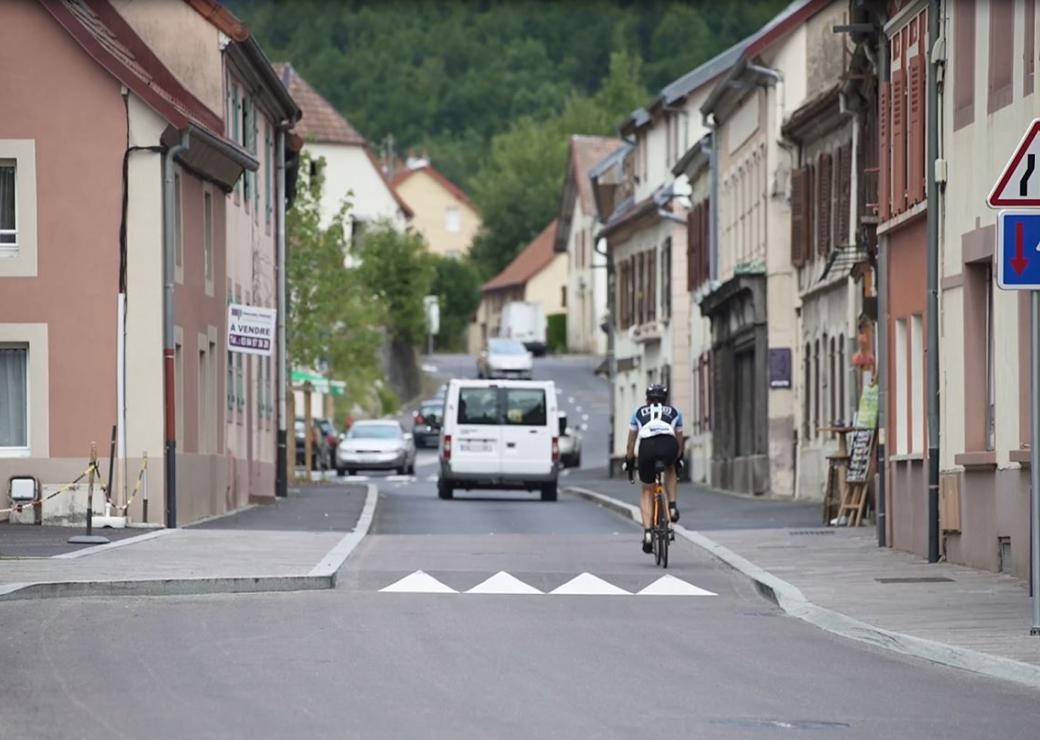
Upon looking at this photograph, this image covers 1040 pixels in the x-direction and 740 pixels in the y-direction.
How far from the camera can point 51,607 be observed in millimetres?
17703

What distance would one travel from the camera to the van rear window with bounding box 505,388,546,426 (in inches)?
1772

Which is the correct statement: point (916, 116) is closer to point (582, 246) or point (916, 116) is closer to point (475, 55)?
point (582, 246)

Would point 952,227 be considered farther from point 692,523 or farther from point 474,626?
point 692,523

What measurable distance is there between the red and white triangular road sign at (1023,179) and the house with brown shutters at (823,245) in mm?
22026

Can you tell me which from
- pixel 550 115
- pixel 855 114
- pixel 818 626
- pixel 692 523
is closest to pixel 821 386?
pixel 855 114

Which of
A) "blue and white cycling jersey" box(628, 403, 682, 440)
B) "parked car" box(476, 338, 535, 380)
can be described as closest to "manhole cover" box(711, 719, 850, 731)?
"blue and white cycling jersey" box(628, 403, 682, 440)

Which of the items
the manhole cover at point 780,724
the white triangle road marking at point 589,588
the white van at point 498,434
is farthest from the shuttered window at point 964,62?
the white van at point 498,434

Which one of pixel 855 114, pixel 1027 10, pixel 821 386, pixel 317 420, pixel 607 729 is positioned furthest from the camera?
pixel 317 420

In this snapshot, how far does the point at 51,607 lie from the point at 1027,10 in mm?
9582

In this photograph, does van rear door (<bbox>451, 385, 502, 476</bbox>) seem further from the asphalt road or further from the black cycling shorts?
the asphalt road

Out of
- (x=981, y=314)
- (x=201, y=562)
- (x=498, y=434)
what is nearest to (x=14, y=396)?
(x=201, y=562)

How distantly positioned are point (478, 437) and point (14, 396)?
49.0ft

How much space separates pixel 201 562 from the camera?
73.4ft

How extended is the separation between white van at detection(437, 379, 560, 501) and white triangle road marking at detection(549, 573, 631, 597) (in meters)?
23.2
